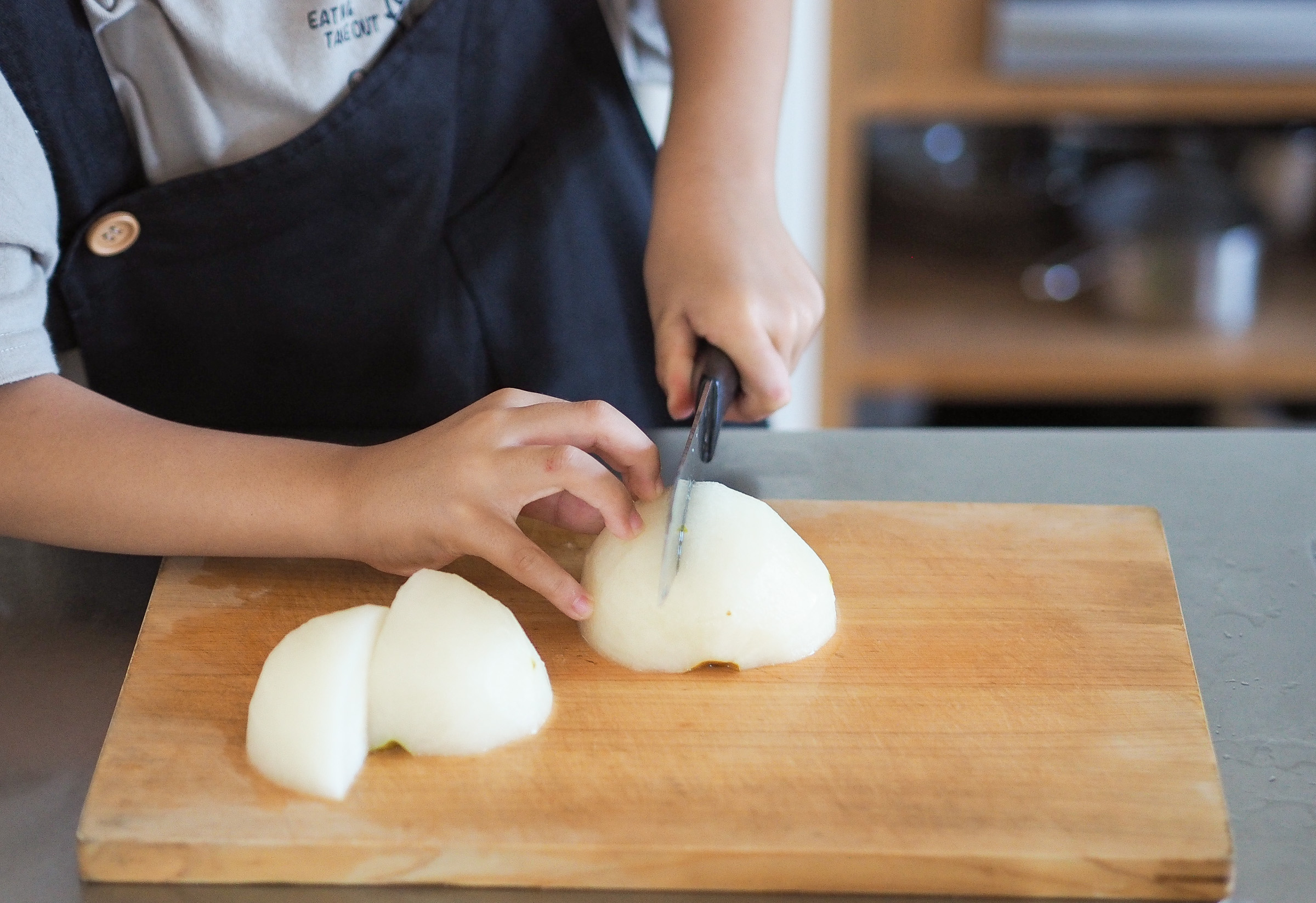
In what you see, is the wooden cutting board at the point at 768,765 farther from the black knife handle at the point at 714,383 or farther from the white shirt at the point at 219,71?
the white shirt at the point at 219,71

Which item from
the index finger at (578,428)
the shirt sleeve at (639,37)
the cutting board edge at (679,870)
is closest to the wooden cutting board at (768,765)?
the cutting board edge at (679,870)

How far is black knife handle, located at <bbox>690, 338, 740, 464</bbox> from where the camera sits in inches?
30.1

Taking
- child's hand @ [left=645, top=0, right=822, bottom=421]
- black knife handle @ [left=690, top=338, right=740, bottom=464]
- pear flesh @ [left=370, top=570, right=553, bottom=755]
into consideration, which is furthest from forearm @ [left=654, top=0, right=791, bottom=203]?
pear flesh @ [left=370, top=570, right=553, bottom=755]

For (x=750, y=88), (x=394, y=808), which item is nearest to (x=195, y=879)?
(x=394, y=808)

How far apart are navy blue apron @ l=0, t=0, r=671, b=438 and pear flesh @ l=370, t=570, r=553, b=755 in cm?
33

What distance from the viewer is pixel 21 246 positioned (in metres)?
0.73

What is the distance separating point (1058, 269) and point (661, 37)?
1012 millimetres

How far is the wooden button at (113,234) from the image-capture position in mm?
839

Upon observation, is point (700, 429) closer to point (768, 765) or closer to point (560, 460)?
point (560, 460)

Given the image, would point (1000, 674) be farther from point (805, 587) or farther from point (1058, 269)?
point (1058, 269)

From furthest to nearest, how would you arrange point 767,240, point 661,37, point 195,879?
point 661,37 < point 767,240 < point 195,879

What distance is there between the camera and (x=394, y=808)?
615 mm

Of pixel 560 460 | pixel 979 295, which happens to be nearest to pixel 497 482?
pixel 560 460

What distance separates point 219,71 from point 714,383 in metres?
0.40
